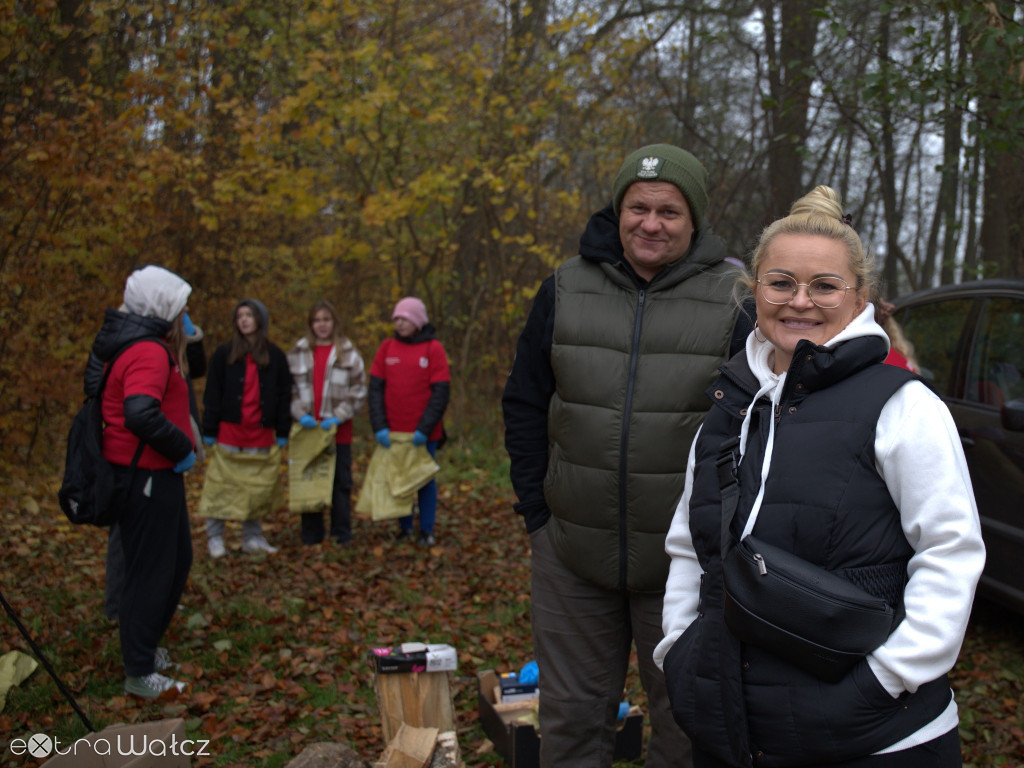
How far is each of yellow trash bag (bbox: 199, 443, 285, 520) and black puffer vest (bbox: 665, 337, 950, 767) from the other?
5243mm

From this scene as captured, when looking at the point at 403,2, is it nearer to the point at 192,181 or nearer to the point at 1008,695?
the point at 192,181

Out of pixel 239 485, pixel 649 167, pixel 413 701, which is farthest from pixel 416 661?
pixel 239 485

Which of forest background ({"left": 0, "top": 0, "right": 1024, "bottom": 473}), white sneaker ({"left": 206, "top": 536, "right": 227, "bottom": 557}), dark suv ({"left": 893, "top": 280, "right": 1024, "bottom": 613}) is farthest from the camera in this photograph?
white sneaker ({"left": 206, "top": 536, "right": 227, "bottom": 557})

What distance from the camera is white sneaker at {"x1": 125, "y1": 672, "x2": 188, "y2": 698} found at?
162 inches

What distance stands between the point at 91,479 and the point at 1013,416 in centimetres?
427

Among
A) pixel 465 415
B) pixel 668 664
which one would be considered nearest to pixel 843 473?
pixel 668 664

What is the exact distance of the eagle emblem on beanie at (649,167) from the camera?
8.64 feet

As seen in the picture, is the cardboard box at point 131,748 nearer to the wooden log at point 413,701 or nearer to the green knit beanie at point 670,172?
the wooden log at point 413,701

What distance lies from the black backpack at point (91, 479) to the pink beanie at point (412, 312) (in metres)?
3.02

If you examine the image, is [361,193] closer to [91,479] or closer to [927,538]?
[91,479]

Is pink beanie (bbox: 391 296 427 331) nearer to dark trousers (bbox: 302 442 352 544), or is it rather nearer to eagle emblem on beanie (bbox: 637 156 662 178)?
dark trousers (bbox: 302 442 352 544)

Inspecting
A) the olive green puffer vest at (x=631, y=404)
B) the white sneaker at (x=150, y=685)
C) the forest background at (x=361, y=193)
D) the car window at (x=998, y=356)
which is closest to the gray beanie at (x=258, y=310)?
the forest background at (x=361, y=193)

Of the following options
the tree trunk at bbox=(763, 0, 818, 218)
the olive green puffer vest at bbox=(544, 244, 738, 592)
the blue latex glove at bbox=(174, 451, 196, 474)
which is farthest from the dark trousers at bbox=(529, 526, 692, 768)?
the tree trunk at bbox=(763, 0, 818, 218)

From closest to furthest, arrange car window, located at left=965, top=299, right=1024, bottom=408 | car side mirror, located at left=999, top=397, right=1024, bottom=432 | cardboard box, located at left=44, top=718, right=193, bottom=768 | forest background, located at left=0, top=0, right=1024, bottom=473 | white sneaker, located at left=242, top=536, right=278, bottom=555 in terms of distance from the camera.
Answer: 1. cardboard box, located at left=44, top=718, right=193, bottom=768
2. car side mirror, located at left=999, top=397, right=1024, bottom=432
3. car window, located at left=965, top=299, right=1024, bottom=408
4. forest background, located at left=0, top=0, right=1024, bottom=473
5. white sneaker, located at left=242, top=536, right=278, bottom=555
